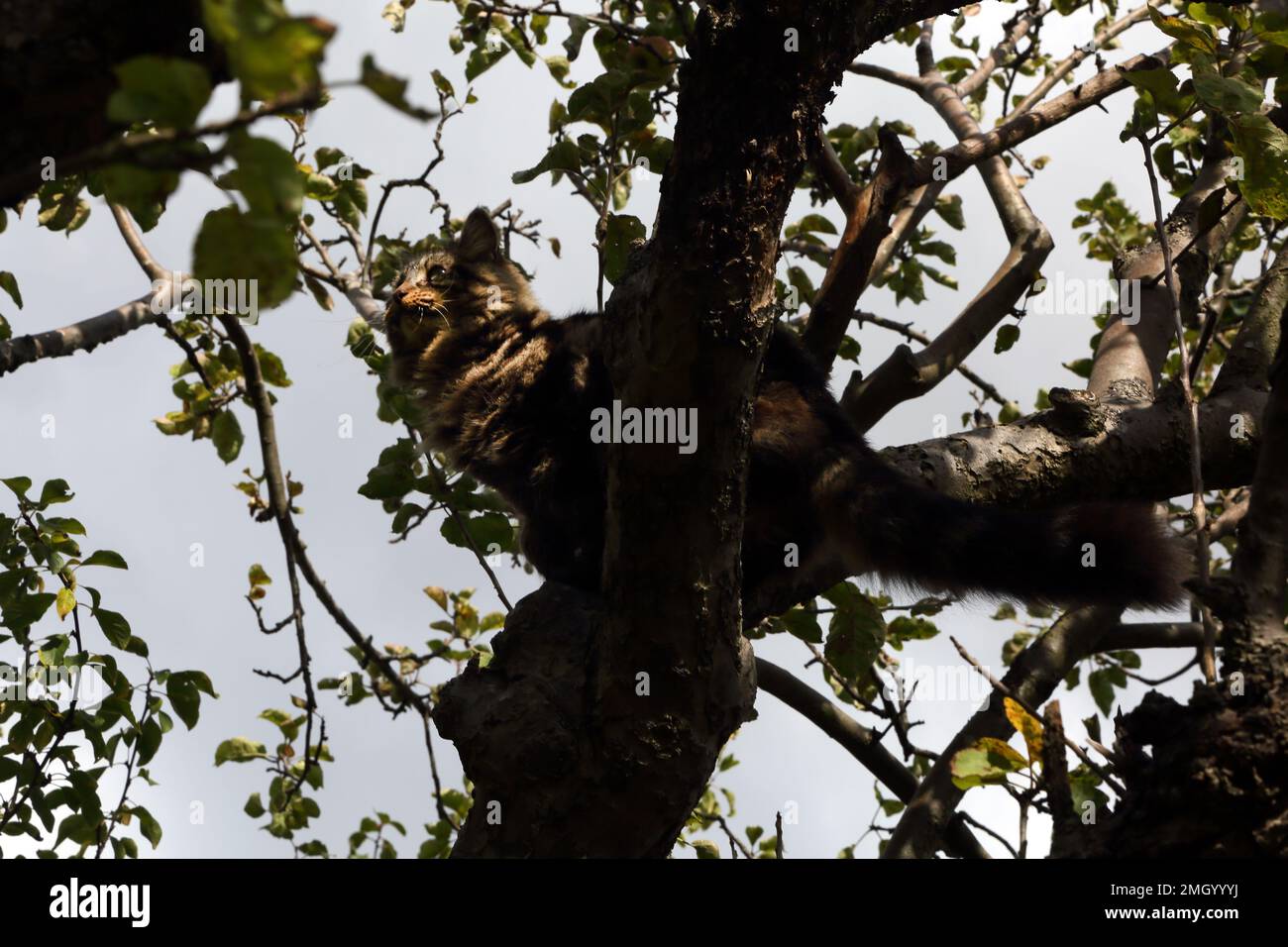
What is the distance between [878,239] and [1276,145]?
1.20 m

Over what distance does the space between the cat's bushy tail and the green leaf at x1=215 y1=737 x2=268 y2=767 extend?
9.72 ft

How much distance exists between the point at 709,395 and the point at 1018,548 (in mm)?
1192

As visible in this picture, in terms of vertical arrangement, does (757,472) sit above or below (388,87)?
above

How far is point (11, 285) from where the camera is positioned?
360 cm

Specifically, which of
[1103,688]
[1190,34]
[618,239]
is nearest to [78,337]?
[618,239]

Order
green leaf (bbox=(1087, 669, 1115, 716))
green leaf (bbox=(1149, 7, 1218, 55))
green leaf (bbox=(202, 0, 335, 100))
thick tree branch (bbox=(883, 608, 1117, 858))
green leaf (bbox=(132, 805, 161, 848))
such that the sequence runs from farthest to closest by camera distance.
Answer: green leaf (bbox=(1087, 669, 1115, 716)) → green leaf (bbox=(132, 805, 161, 848)) → thick tree branch (bbox=(883, 608, 1117, 858)) → green leaf (bbox=(1149, 7, 1218, 55)) → green leaf (bbox=(202, 0, 335, 100))

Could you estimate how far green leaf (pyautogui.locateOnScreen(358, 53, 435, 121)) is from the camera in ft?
2.84

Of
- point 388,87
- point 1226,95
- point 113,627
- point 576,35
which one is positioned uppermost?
point 576,35

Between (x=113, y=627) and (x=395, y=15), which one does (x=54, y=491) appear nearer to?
(x=113, y=627)

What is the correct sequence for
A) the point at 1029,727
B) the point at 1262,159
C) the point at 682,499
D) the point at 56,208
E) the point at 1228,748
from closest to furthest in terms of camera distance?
the point at 1228,748 < the point at 1029,727 < the point at 682,499 < the point at 1262,159 < the point at 56,208

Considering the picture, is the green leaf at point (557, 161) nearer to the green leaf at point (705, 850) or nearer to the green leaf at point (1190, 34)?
the green leaf at point (1190, 34)

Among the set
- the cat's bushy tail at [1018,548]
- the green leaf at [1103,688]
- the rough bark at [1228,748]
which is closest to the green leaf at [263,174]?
the rough bark at [1228,748]

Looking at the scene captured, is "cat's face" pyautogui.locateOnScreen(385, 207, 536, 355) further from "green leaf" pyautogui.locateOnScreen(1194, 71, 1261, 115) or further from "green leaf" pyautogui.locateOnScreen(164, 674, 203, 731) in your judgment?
"green leaf" pyautogui.locateOnScreen(1194, 71, 1261, 115)

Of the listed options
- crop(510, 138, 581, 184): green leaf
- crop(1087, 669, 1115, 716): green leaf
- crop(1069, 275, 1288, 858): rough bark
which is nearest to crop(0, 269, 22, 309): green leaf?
crop(510, 138, 581, 184): green leaf
